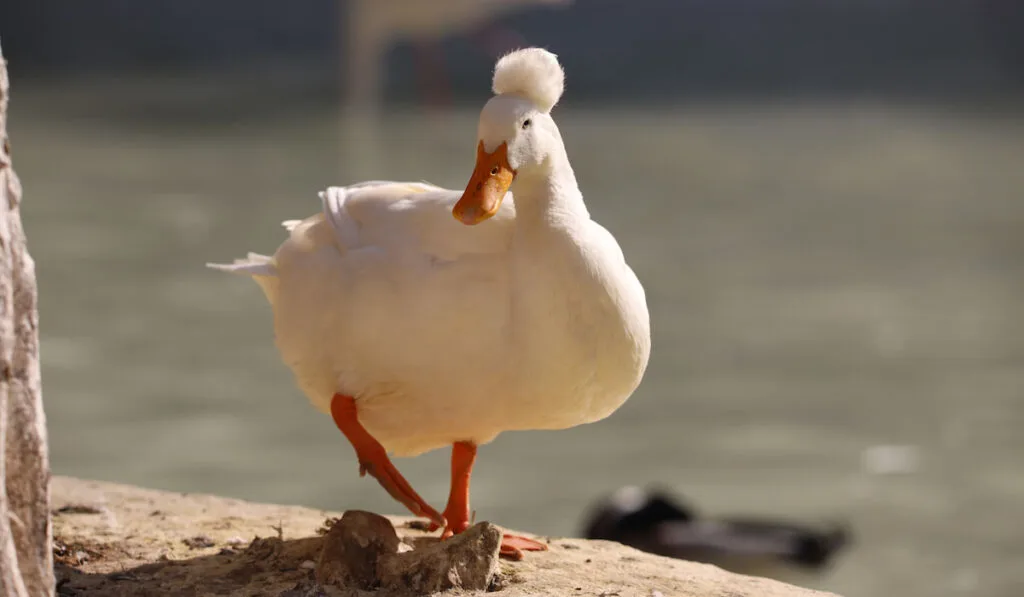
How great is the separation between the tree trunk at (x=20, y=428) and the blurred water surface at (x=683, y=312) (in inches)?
120

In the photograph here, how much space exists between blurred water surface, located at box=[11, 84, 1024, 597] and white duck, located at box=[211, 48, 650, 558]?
2372 mm

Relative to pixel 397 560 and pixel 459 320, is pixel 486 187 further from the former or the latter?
pixel 397 560

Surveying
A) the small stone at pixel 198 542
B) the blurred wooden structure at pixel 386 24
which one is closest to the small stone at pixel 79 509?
the small stone at pixel 198 542

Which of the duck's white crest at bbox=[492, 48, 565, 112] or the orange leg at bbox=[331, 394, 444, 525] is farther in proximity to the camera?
the orange leg at bbox=[331, 394, 444, 525]

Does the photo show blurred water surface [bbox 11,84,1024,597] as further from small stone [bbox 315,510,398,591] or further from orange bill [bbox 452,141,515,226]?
orange bill [bbox 452,141,515,226]

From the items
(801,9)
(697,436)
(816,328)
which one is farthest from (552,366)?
(801,9)

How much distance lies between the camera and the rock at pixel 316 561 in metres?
2.36

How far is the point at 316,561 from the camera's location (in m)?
2.52

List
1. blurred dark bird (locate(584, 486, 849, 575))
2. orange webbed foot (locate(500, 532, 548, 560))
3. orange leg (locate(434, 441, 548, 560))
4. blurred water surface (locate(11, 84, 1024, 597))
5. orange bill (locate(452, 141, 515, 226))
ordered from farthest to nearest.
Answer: blurred water surface (locate(11, 84, 1024, 597)) < blurred dark bird (locate(584, 486, 849, 575)) < orange leg (locate(434, 441, 548, 560)) < orange webbed foot (locate(500, 532, 548, 560)) < orange bill (locate(452, 141, 515, 226))

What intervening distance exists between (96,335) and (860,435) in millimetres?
3163

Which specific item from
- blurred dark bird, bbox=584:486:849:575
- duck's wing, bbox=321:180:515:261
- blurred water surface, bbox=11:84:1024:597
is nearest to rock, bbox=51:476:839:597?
duck's wing, bbox=321:180:515:261

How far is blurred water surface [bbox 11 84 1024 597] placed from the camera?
520 cm

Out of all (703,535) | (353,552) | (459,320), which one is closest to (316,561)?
(353,552)

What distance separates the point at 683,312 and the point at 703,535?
230cm
